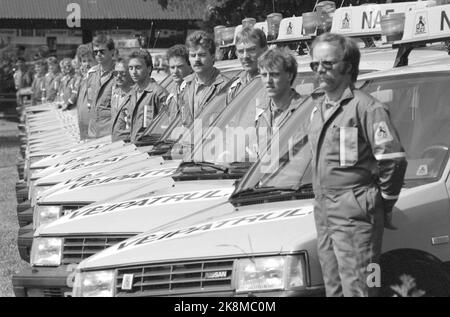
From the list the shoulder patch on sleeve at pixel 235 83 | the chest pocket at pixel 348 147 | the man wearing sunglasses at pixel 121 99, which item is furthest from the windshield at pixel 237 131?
the man wearing sunglasses at pixel 121 99

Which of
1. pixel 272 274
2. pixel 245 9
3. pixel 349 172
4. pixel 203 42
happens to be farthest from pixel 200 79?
pixel 245 9

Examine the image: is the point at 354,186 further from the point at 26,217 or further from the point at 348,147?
the point at 26,217

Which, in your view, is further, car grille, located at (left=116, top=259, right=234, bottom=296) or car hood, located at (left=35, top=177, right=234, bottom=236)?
car hood, located at (left=35, top=177, right=234, bottom=236)

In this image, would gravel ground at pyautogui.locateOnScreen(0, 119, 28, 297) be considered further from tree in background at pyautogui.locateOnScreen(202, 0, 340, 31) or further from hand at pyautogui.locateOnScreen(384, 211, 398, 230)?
tree in background at pyautogui.locateOnScreen(202, 0, 340, 31)

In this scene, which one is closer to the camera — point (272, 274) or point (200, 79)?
point (272, 274)

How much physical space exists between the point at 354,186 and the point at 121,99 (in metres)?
6.60

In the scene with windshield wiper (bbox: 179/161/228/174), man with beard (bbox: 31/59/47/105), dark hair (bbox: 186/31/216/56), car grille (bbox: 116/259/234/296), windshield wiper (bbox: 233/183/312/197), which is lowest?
man with beard (bbox: 31/59/47/105)

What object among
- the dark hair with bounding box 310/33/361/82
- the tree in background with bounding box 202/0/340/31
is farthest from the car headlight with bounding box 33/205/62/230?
the tree in background with bounding box 202/0/340/31

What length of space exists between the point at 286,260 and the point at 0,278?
4866 millimetres

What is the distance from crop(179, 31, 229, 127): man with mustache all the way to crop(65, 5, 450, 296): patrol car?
9.25ft

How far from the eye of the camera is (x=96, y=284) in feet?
18.0

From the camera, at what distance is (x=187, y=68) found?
1014cm

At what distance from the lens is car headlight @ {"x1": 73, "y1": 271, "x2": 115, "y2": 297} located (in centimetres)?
545
